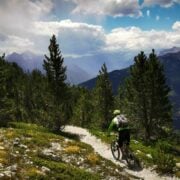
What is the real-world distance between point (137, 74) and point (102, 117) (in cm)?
1575

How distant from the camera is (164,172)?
19719 millimetres

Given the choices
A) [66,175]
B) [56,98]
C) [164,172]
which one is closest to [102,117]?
[56,98]

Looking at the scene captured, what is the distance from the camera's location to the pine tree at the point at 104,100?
2258 inches

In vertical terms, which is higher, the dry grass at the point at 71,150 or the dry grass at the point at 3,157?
the dry grass at the point at 3,157

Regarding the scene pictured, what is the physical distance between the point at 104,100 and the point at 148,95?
50.0 feet

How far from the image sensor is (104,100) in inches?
2251

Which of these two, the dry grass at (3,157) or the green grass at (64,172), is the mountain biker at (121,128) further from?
the dry grass at (3,157)

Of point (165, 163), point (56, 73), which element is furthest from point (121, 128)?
point (56, 73)

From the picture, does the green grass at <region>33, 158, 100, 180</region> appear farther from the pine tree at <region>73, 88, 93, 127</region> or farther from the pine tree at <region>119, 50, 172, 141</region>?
the pine tree at <region>73, 88, 93, 127</region>

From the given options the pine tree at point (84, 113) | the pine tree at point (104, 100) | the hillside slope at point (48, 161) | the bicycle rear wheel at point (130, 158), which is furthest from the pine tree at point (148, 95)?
the pine tree at point (84, 113)

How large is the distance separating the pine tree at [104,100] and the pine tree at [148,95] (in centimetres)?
1223

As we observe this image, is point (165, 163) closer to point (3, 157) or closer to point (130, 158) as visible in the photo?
point (130, 158)

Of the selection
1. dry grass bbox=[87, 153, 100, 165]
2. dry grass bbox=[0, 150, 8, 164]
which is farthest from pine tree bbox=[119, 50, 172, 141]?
dry grass bbox=[0, 150, 8, 164]

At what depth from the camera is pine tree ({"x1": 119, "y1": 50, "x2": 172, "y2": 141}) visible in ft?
138
